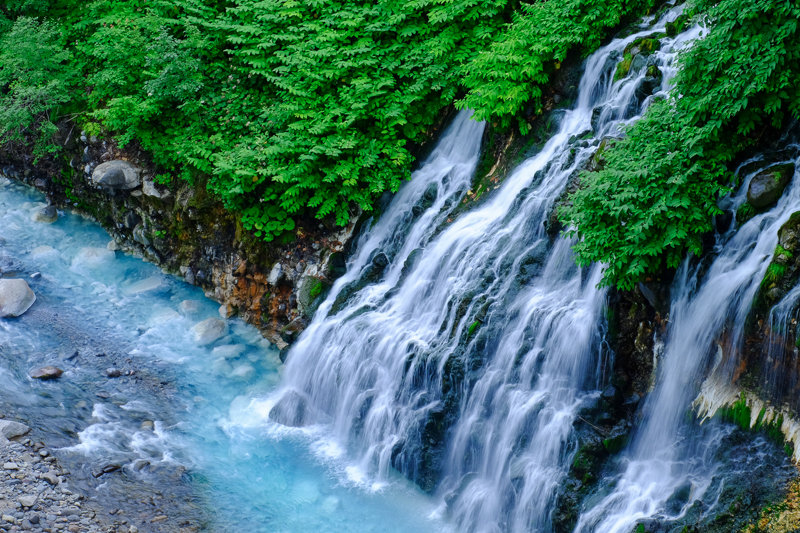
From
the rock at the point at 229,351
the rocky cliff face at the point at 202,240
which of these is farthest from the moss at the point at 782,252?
the rock at the point at 229,351

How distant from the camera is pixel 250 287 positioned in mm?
11586

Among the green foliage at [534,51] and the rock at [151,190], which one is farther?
the rock at [151,190]

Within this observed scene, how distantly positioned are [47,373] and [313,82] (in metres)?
6.11

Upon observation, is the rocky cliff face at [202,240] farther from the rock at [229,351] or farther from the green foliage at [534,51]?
the green foliage at [534,51]

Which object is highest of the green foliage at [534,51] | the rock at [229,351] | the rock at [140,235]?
the green foliage at [534,51]

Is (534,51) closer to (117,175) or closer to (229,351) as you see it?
(229,351)

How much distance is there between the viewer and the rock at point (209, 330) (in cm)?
1111

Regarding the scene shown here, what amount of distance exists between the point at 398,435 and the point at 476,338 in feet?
5.38

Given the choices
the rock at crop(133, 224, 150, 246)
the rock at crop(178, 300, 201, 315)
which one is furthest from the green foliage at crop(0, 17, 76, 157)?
the rock at crop(178, 300, 201, 315)

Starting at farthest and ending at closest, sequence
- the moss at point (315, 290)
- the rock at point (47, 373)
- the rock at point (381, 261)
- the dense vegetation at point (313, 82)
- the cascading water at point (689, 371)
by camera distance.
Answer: the moss at point (315, 290) → the rock at point (381, 261) → the rock at point (47, 373) → the dense vegetation at point (313, 82) → the cascading water at point (689, 371)

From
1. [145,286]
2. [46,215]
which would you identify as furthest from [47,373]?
[46,215]

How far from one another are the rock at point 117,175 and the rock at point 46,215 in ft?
6.81

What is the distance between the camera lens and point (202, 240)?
40.0ft

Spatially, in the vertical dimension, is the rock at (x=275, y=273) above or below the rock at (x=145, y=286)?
above
